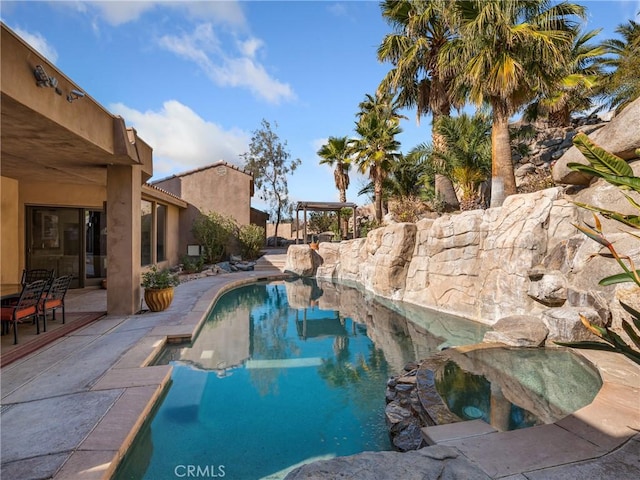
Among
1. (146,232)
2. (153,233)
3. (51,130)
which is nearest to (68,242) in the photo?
(146,232)

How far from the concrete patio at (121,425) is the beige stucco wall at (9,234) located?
4771mm

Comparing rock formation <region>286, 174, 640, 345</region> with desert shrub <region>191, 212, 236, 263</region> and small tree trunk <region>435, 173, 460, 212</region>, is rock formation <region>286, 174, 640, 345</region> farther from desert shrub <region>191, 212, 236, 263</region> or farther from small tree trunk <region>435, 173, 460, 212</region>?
desert shrub <region>191, 212, 236, 263</region>

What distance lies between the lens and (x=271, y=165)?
28.2 m

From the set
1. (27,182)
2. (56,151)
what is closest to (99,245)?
(27,182)

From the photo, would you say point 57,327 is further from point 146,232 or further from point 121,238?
point 146,232

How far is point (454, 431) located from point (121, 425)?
3.03 m

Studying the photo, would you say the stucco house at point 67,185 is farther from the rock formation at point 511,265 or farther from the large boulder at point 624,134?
the large boulder at point 624,134

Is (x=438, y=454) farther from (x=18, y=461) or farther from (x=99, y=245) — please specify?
(x=99, y=245)

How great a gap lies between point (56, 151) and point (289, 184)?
906 inches

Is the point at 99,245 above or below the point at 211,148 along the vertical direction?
below

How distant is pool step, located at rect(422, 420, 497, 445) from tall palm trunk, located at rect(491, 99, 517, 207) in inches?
350

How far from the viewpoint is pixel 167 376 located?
450cm

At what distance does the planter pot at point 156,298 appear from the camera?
7766mm

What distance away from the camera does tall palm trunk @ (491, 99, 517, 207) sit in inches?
407
